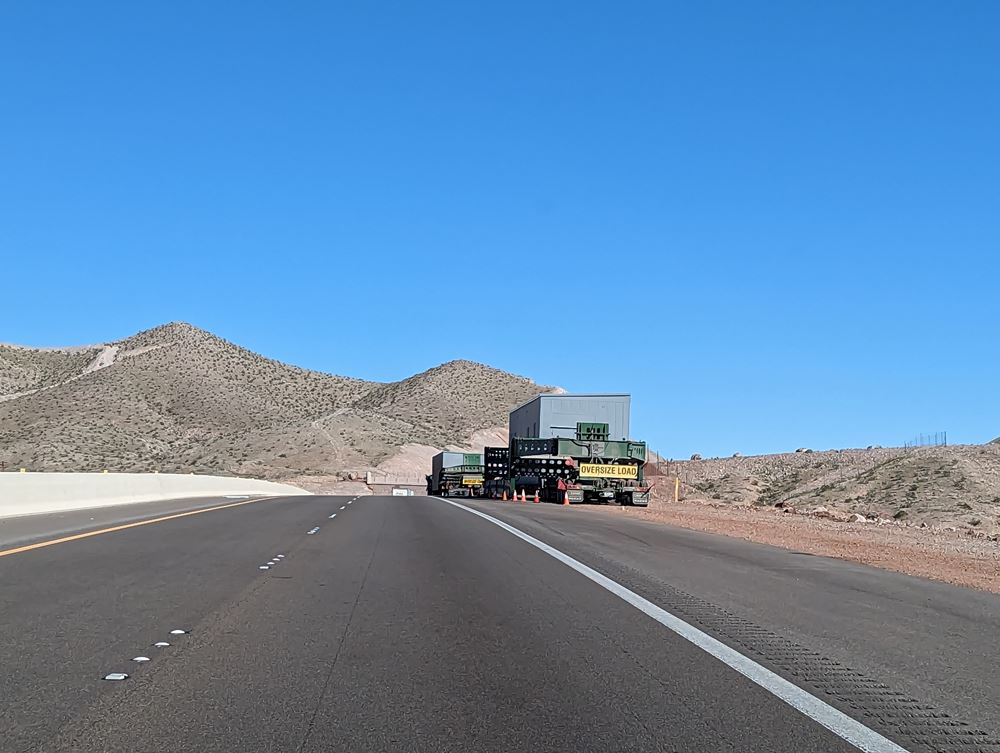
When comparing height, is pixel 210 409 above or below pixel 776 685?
above

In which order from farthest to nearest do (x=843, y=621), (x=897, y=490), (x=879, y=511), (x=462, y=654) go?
(x=897, y=490), (x=879, y=511), (x=843, y=621), (x=462, y=654)

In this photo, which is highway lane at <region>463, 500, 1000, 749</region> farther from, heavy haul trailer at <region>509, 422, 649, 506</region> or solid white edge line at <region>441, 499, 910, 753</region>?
heavy haul trailer at <region>509, 422, 649, 506</region>

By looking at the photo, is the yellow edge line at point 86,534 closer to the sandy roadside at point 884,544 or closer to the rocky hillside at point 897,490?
the sandy roadside at point 884,544

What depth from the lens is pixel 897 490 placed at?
172ft

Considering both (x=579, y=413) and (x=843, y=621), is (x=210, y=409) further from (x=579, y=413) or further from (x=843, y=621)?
(x=843, y=621)

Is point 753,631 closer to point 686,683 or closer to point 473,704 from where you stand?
point 686,683

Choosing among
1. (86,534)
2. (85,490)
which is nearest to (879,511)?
(85,490)

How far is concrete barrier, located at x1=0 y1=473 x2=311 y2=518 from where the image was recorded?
26.5 metres

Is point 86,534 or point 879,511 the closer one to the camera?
point 86,534

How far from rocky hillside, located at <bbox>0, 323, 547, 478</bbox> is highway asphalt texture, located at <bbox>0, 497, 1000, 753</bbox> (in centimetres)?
8270

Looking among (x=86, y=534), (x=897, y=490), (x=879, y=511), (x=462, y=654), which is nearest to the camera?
(x=462, y=654)

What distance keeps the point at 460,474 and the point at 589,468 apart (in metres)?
21.1

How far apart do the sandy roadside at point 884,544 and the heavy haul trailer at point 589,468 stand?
1021 cm

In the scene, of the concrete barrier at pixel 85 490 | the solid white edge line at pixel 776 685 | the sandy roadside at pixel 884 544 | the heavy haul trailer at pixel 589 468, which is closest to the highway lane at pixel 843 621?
the solid white edge line at pixel 776 685
